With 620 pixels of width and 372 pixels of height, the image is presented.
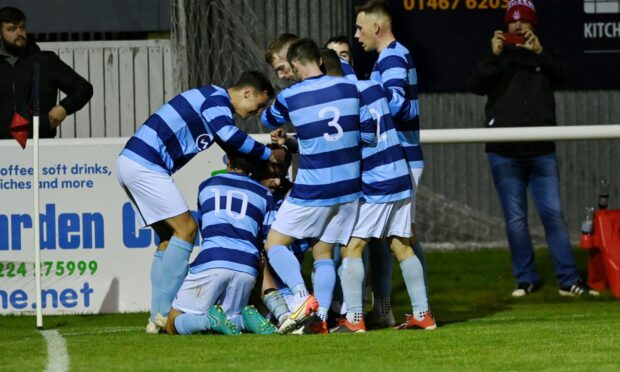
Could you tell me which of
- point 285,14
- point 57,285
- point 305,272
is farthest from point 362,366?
point 285,14

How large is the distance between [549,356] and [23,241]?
4.78 metres

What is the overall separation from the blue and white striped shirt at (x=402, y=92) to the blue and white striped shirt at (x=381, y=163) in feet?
0.60

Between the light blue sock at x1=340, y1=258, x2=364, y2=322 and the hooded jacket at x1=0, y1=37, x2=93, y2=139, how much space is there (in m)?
3.21

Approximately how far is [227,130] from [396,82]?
107cm

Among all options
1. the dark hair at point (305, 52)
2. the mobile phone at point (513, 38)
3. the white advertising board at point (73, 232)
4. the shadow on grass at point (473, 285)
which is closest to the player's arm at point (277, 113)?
the dark hair at point (305, 52)

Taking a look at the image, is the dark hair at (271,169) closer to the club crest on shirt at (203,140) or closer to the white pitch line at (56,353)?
the club crest on shirt at (203,140)

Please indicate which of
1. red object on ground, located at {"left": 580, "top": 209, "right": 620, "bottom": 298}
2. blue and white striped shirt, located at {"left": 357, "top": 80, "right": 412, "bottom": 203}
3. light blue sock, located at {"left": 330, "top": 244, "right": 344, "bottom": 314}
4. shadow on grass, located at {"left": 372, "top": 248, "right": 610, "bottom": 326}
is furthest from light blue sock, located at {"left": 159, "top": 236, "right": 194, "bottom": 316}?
red object on ground, located at {"left": 580, "top": 209, "right": 620, "bottom": 298}

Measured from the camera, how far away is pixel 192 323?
356 inches

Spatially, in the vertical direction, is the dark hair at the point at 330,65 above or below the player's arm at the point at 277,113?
above

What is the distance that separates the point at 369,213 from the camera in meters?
9.06

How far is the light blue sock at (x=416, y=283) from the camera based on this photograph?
9070mm

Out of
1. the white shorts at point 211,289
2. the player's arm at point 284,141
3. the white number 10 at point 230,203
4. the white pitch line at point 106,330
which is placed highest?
the player's arm at point 284,141

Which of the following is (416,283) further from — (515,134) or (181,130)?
(515,134)

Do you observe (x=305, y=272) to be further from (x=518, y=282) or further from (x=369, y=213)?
(x=369, y=213)
